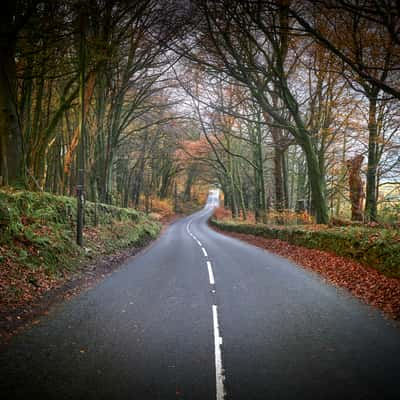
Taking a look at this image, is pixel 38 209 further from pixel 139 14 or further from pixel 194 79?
pixel 194 79

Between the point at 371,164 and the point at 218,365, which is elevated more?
the point at 371,164

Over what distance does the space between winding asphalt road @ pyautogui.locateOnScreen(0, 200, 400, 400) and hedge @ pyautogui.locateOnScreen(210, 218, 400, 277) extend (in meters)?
1.56

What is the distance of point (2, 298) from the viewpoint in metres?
5.42

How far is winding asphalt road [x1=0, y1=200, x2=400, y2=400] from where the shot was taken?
330 centimetres

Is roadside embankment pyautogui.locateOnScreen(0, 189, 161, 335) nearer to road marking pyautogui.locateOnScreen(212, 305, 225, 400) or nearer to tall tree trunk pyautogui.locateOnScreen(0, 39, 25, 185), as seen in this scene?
tall tree trunk pyautogui.locateOnScreen(0, 39, 25, 185)

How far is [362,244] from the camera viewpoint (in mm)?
8859

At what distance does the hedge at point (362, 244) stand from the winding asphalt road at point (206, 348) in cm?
156

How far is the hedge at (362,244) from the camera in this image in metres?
7.43

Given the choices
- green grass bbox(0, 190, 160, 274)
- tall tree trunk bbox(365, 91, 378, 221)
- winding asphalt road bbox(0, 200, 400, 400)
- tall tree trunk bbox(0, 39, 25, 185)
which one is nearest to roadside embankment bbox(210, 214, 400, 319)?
winding asphalt road bbox(0, 200, 400, 400)

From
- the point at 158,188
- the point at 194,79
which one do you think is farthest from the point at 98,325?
the point at 158,188

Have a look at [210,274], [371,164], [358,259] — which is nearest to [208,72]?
[210,274]

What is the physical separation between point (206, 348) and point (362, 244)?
6.65 m

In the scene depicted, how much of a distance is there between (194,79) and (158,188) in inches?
1437

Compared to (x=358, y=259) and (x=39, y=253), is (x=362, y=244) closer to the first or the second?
(x=358, y=259)
